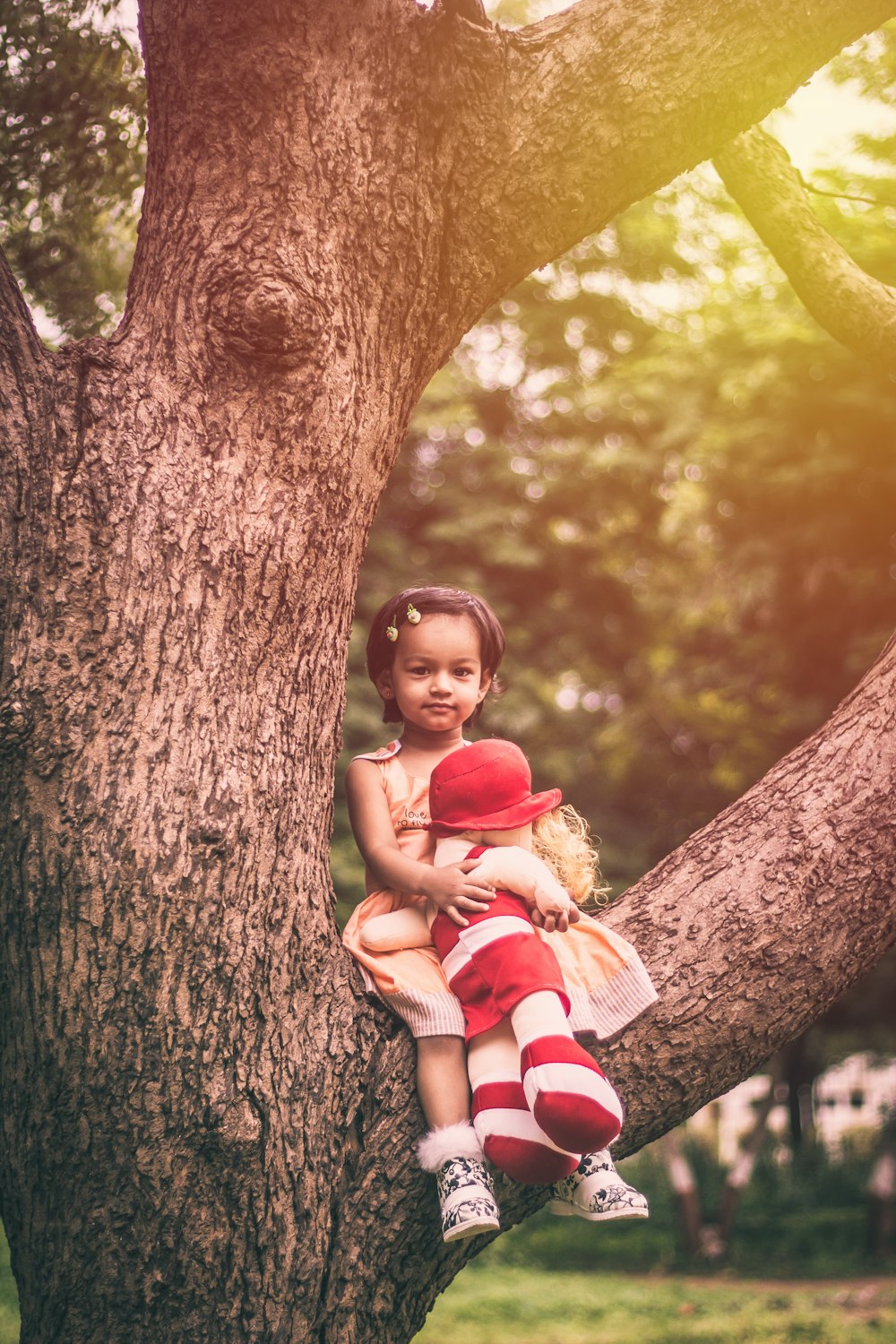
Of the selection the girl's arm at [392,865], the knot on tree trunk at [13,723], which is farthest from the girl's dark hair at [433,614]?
the knot on tree trunk at [13,723]

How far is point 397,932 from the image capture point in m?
2.53

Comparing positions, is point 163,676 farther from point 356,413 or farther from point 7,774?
point 356,413

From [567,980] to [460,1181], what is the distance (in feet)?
1.61

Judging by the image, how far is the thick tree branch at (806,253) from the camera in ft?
11.0

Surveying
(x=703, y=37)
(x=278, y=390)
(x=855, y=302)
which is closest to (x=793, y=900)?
(x=278, y=390)

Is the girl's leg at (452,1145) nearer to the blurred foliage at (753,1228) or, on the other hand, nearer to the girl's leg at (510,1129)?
the girl's leg at (510,1129)

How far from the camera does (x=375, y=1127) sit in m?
2.29

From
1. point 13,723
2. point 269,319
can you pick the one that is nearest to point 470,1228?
point 13,723

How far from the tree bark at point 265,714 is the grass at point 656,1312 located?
234 inches

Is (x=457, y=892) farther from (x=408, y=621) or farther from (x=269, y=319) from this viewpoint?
(x=269, y=319)

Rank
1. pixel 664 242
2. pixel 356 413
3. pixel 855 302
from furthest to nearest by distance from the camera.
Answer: pixel 664 242
pixel 855 302
pixel 356 413

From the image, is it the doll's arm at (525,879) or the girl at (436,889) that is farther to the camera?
the doll's arm at (525,879)

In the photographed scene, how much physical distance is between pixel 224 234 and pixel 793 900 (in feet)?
6.56

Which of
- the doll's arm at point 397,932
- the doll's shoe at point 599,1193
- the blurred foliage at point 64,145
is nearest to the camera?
the doll's shoe at point 599,1193
